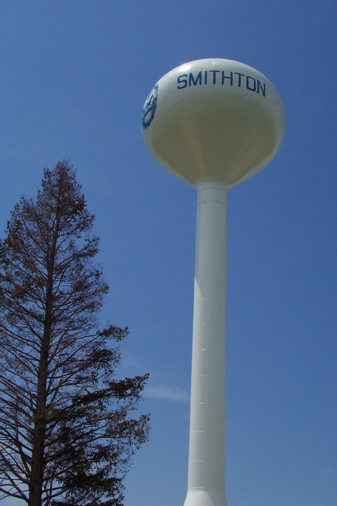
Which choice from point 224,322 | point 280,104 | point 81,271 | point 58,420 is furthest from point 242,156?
point 58,420

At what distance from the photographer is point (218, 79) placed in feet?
51.3

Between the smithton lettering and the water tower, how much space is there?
0.03 meters

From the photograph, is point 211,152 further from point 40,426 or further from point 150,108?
point 40,426

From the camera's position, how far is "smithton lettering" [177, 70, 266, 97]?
1566 cm

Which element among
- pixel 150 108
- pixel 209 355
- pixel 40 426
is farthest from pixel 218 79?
pixel 40 426

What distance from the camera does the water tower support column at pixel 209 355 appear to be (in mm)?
13734

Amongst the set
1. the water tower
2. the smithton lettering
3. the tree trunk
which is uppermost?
the smithton lettering

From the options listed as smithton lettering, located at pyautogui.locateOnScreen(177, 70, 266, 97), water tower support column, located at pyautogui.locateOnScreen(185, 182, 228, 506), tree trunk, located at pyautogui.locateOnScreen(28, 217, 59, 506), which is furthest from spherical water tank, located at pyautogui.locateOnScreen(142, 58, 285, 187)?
tree trunk, located at pyautogui.locateOnScreen(28, 217, 59, 506)

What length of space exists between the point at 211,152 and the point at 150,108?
242 centimetres

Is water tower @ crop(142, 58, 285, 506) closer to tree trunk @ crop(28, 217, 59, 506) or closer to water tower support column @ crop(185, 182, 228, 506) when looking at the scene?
water tower support column @ crop(185, 182, 228, 506)

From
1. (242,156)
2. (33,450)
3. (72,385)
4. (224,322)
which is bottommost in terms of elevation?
(33,450)

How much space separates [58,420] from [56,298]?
3.53m

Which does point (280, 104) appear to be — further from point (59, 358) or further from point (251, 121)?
point (59, 358)

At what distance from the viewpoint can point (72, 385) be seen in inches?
617
